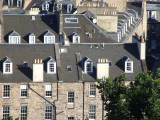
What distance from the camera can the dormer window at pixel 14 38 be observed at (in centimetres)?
12392

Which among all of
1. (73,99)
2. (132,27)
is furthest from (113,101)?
(132,27)

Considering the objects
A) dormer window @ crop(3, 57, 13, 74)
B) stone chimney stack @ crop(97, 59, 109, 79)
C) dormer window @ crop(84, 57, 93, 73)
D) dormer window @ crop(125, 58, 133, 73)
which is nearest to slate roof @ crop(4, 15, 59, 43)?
dormer window @ crop(84, 57, 93, 73)

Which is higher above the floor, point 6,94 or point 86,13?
point 86,13

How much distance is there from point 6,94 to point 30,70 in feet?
11.3

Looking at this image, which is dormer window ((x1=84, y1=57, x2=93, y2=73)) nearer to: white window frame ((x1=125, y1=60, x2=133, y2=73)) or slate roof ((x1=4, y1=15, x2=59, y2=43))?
white window frame ((x1=125, y1=60, x2=133, y2=73))

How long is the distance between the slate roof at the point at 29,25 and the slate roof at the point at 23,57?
1173cm

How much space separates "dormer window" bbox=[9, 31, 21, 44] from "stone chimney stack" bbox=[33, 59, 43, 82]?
48.2ft

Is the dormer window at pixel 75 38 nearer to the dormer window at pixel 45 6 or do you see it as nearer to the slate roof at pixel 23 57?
the slate roof at pixel 23 57

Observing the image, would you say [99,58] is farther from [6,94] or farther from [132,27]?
Result: [132,27]

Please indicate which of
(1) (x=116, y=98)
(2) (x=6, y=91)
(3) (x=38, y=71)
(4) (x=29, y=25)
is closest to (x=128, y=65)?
(3) (x=38, y=71)

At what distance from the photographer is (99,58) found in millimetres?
111812

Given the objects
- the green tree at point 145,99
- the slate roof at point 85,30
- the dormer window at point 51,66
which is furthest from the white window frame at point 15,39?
the green tree at point 145,99

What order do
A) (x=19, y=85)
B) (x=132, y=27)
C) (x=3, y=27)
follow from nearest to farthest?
(x=19, y=85), (x=3, y=27), (x=132, y=27)

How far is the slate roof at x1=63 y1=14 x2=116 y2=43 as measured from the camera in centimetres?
12507
